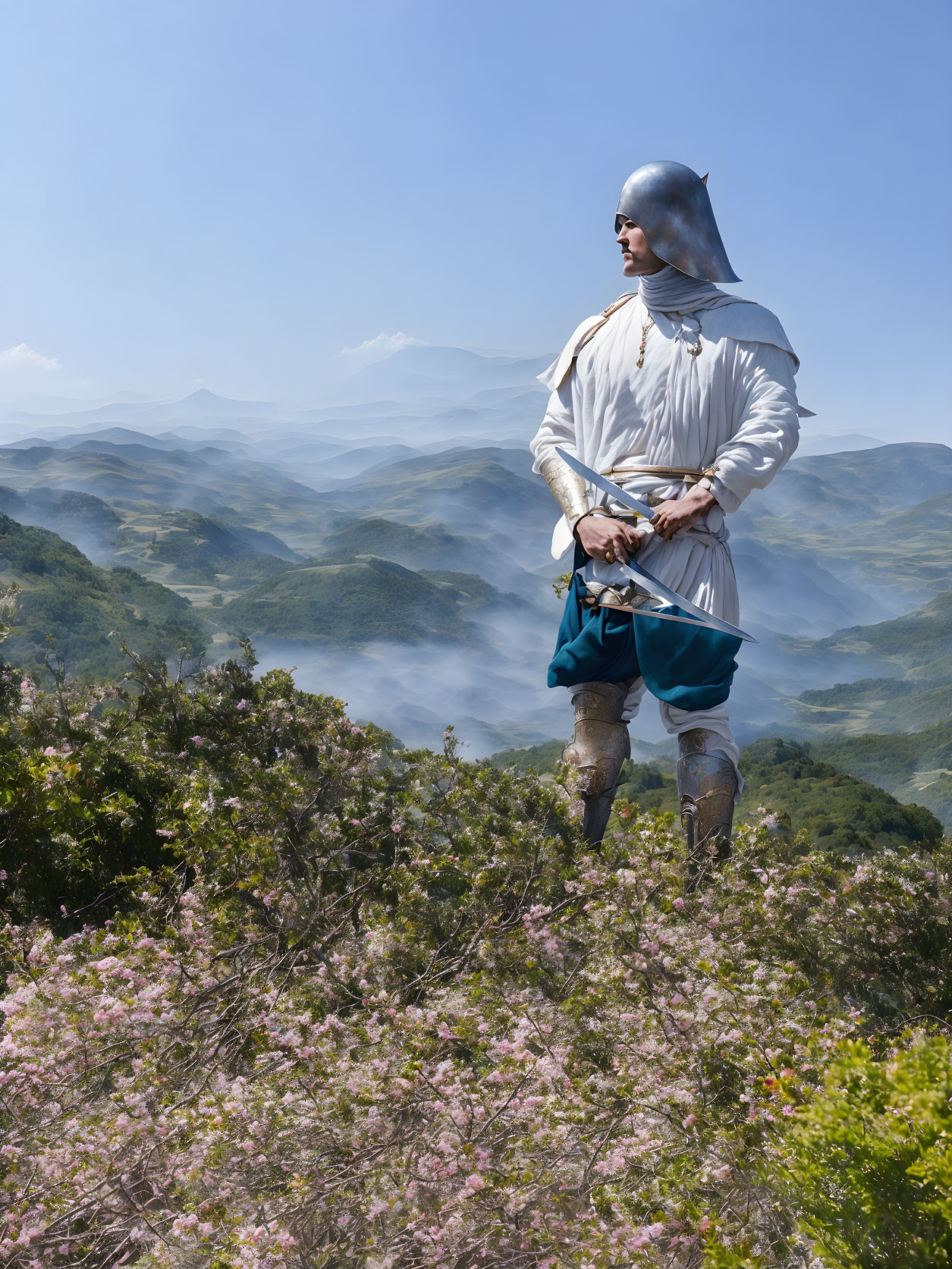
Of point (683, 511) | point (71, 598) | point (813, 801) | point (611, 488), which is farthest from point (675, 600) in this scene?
point (71, 598)

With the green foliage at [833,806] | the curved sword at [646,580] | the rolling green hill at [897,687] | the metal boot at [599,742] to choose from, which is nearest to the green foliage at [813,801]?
the green foliage at [833,806]

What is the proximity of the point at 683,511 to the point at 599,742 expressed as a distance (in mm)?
930

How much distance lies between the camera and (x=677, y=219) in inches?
117

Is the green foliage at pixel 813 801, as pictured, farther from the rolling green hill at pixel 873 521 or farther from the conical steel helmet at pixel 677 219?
the rolling green hill at pixel 873 521

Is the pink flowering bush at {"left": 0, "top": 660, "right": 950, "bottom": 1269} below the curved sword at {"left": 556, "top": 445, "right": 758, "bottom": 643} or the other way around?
below

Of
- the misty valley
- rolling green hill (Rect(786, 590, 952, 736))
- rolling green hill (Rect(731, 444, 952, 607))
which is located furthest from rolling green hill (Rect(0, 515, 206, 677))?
rolling green hill (Rect(731, 444, 952, 607))

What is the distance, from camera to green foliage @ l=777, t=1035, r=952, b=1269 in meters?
0.97

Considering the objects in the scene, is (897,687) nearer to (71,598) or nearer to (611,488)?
(71,598)

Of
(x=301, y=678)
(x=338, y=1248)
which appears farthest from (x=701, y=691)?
(x=301, y=678)

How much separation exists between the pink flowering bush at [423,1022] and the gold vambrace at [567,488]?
42.8 inches

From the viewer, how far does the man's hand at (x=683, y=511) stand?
114 inches

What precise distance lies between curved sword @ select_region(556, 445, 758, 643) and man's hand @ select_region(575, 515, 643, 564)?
0.04 meters

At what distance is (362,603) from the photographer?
2514 centimetres

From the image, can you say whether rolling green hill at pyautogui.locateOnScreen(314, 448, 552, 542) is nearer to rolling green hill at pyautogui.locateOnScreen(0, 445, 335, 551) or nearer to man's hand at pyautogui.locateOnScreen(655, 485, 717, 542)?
rolling green hill at pyautogui.locateOnScreen(0, 445, 335, 551)
